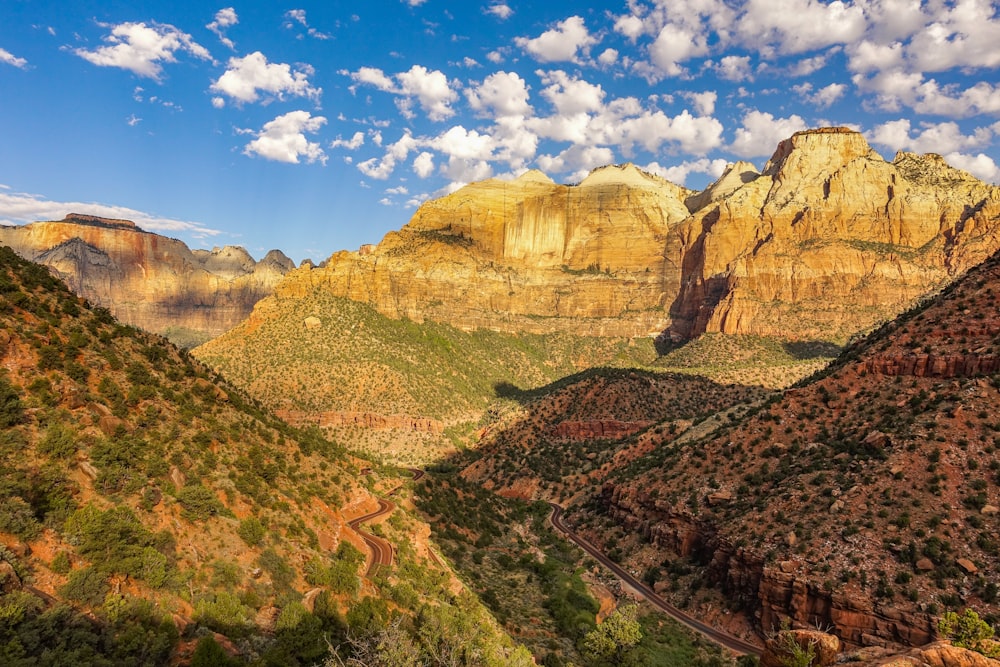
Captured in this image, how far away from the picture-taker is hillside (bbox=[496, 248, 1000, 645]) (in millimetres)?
30109

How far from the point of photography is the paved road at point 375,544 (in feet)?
95.5

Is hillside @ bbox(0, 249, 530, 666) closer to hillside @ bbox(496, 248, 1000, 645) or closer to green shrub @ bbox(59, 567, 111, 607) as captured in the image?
green shrub @ bbox(59, 567, 111, 607)

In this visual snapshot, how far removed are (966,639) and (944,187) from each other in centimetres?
16595

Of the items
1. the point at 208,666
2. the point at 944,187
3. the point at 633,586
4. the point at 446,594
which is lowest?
the point at 633,586

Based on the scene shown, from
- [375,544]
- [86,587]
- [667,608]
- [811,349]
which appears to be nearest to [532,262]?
[811,349]

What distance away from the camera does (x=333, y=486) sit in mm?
36281

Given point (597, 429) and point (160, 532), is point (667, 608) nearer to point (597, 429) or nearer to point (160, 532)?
point (160, 532)

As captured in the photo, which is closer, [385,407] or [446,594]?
[446,594]

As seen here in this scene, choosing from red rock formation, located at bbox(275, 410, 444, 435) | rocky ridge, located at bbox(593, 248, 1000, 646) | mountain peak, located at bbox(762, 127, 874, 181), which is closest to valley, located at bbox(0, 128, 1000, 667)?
rocky ridge, located at bbox(593, 248, 1000, 646)

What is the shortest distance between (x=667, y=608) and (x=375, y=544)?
22.4 meters

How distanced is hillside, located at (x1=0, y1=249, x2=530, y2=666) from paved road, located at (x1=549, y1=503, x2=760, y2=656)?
15.6m

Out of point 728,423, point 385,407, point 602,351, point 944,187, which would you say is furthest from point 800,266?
point 385,407

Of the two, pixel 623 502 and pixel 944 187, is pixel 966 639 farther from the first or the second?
pixel 944 187

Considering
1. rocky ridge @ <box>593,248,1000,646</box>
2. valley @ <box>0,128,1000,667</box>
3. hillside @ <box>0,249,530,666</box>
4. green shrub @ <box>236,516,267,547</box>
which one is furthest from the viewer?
rocky ridge @ <box>593,248,1000,646</box>
